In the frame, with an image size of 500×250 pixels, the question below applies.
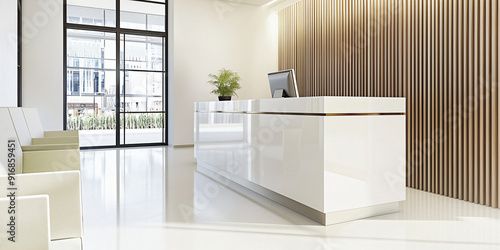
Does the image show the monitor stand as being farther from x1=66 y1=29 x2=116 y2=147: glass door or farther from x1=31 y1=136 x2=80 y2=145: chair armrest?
x1=66 y1=29 x2=116 y2=147: glass door

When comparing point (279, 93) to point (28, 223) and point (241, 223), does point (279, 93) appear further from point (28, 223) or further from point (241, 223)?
point (28, 223)

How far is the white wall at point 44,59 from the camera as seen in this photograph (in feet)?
26.1

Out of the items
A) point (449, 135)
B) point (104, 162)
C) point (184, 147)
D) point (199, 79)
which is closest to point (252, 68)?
point (199, 79)

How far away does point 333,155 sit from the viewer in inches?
130

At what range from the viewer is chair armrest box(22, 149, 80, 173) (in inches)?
142

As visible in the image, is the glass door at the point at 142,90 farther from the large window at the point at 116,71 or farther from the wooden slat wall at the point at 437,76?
the wooden slat wall at the point at 437,76

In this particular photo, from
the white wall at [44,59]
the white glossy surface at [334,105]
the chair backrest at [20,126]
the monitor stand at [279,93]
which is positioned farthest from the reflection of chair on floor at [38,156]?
the white wall at [44,59]

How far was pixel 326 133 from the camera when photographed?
3260mm

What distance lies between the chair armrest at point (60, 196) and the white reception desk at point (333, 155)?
2000 millimetres

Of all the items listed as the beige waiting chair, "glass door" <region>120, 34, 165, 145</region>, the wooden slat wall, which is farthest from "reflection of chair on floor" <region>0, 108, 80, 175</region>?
"glass door" <region>120, 34, 165, 145</region>

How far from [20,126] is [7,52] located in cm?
188

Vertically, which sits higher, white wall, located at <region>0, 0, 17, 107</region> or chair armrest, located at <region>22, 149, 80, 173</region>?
white wall, located at <region>0, 0, 17, 107</region>

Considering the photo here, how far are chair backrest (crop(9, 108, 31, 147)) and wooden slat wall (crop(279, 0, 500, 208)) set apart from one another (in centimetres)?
475

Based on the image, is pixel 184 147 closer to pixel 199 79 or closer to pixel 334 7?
pixel 199 79
